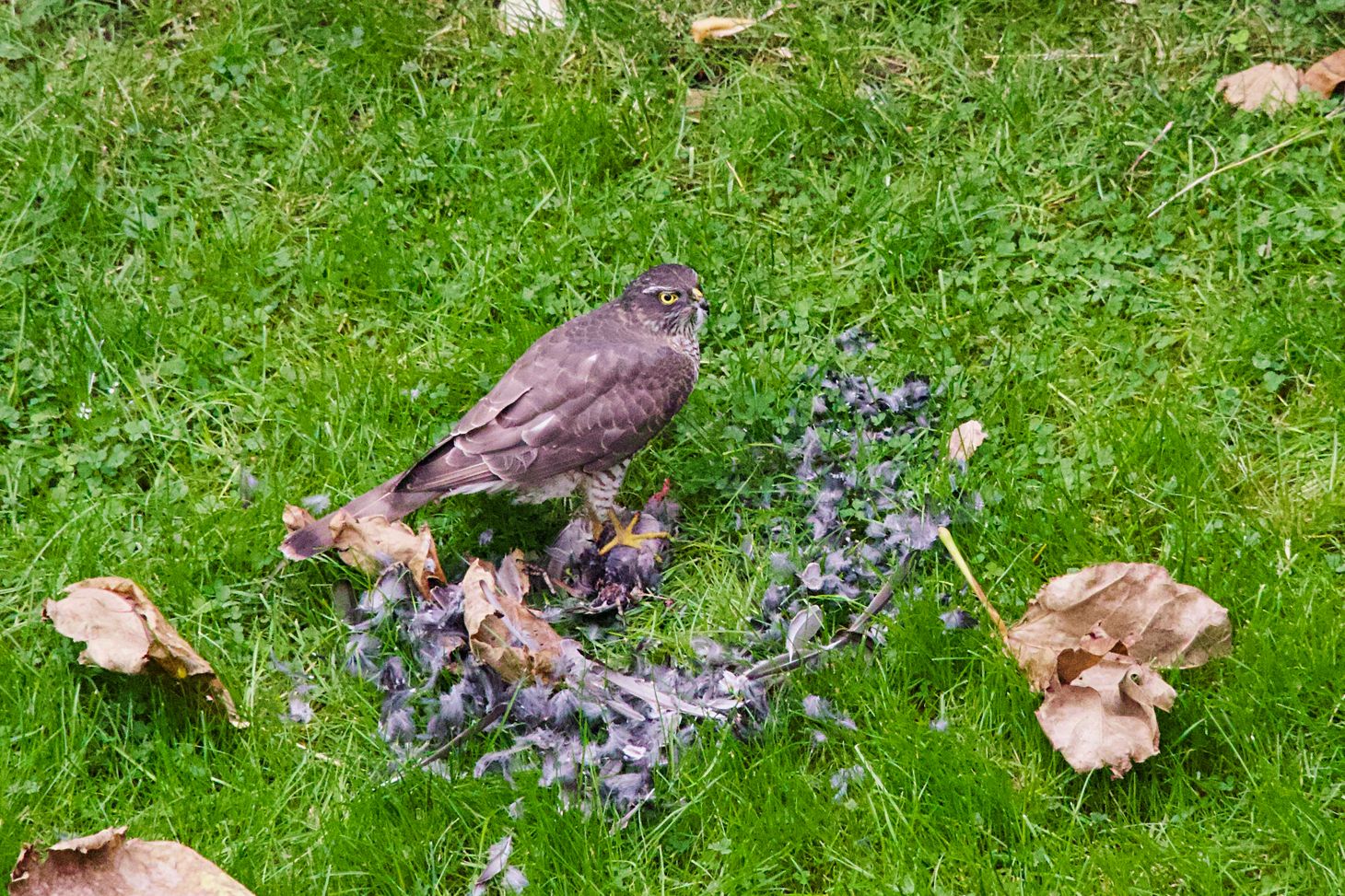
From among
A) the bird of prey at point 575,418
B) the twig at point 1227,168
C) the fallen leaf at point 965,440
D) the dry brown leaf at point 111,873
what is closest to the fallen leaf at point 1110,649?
the fallen leaf at point 965,440

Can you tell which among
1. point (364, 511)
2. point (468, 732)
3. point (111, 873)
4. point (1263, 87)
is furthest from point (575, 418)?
point (1263, 87)

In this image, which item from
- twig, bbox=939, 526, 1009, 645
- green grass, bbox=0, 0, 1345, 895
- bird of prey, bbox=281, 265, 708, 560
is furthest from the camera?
bird of prey, bbox=281, 265, 708, 560

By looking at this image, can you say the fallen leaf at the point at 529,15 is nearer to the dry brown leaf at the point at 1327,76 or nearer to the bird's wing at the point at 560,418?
the bird's wing at the point at 560,418

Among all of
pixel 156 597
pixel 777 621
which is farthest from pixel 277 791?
pixel 777 621

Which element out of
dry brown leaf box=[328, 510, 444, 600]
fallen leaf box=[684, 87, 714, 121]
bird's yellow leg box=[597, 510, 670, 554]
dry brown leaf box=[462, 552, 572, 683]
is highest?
fallen leaf box=[684, 87, 714, 121]

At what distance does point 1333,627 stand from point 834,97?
2999mm

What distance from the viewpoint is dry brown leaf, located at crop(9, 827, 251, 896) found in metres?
3.99

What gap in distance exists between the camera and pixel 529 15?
6.58 metres

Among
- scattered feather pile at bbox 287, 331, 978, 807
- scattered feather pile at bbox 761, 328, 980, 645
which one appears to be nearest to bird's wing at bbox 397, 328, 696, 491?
scattered feather pile at bbox 287, 331, 978, 807

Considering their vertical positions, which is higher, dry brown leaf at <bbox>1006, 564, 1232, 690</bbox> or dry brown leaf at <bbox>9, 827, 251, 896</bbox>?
dry brown leaf at <bbox>9, 827, 251, 896</bbox>

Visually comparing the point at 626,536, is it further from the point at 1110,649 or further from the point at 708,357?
the point at 1110,649

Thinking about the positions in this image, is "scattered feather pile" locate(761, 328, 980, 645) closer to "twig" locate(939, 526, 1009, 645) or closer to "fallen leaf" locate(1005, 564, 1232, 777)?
"twig" locate(939, 526, 1009, 645)

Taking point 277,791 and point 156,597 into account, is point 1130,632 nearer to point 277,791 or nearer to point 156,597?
point 277,791

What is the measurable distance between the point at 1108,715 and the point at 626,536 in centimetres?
168
